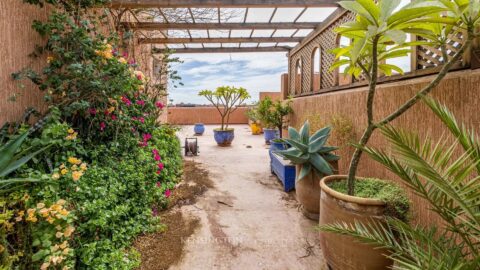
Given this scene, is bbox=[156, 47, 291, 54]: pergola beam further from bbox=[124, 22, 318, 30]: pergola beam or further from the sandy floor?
the sandy floor

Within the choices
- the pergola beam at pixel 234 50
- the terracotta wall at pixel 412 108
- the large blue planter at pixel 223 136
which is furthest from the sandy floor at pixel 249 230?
the pergola beam at pixel 234 50

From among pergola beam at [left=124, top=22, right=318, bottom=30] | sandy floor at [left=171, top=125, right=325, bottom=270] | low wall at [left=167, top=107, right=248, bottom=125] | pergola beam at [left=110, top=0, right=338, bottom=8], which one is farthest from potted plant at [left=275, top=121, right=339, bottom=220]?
low wall at [left=167, top=107, right=248, bottom=125]

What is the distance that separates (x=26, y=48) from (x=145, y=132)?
146 cm

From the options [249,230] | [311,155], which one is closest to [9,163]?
[249,230]

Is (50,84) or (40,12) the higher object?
(40,12)

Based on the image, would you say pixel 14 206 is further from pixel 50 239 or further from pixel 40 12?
pixel 40 12

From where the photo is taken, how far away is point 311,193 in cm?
262

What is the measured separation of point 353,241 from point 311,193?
1.05 meters

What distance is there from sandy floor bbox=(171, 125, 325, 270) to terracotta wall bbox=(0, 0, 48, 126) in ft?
6.09

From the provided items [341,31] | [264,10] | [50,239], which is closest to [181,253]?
[50,239]

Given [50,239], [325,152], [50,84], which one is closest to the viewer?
[50,239]

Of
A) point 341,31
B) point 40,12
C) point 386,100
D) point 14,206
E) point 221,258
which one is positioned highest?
point 40,12

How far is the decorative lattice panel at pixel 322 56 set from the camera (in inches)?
158

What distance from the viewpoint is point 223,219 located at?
8.82ft
